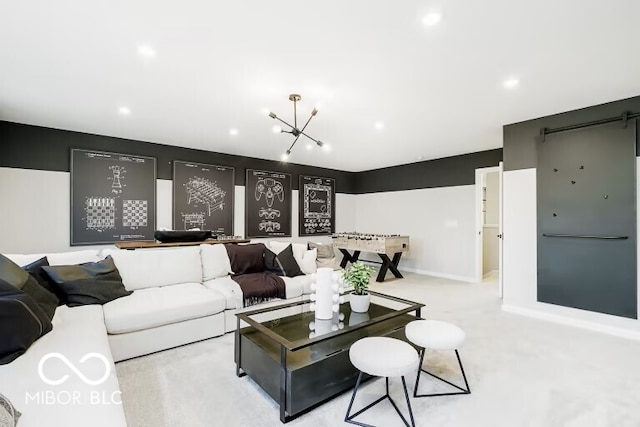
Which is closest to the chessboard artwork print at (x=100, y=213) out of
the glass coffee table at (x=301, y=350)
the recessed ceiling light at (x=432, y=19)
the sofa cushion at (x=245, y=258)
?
the sofa cushion at (x=245, y=258)

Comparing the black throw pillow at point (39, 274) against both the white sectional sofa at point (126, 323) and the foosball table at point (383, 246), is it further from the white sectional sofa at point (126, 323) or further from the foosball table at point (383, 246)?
the foosball table at point (383, 246)

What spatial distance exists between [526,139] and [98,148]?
6.02 metres

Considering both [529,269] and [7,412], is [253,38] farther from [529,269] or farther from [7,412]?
[529,269]

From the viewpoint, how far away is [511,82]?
2.84m

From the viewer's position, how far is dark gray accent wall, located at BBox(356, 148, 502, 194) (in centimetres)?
572

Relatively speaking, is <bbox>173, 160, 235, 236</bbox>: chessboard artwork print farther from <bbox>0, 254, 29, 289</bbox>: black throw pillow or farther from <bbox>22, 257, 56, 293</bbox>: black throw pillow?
<bbox>0, 254, 29, 289</bbox>: black throw pillow

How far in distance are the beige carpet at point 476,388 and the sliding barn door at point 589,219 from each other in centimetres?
50

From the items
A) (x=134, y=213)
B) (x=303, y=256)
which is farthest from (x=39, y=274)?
(x=303, y=256)

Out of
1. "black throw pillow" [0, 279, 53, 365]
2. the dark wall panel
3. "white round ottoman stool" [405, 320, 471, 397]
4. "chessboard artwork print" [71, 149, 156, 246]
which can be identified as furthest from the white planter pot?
the dark wall panel

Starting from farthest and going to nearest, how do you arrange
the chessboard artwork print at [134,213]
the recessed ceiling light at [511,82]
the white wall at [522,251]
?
the chessboard artwork print at [134,213] < the white wall at [522,251] < the recessed ceiling light at [511,82]

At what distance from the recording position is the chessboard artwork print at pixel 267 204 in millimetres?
6133

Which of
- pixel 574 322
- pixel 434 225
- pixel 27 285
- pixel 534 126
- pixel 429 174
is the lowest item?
pixel 574 322

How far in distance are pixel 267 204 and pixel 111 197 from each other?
8.82ft

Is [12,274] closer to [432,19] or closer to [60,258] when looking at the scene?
[60,258]
